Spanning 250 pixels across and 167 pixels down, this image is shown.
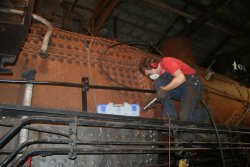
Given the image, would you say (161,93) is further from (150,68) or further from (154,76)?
(150,68)

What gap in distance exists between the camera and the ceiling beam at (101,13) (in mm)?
7195

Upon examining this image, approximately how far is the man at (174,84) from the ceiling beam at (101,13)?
10.4 ft

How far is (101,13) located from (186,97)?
4290mm

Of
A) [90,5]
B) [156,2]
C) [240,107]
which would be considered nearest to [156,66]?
[240,107]

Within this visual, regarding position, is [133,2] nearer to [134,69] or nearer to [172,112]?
[134,69]

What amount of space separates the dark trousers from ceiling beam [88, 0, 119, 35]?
3.38 meters

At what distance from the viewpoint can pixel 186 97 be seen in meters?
4.56

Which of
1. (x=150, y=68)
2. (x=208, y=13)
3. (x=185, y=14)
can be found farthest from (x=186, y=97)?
(x=208, y=13)

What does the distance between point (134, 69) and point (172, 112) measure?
41.0 inches

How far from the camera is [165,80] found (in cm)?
454

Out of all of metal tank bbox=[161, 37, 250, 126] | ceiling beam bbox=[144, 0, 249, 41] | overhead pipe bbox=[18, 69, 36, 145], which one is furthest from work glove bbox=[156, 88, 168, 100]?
ceiling beam bbox=[144, 0, 249, 41]

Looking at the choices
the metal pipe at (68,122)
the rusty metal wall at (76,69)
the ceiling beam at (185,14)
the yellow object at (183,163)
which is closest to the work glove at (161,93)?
→ the rusty metal wall at (76,69)

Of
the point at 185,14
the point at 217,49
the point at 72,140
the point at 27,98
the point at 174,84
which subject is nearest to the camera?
the point at 72,140

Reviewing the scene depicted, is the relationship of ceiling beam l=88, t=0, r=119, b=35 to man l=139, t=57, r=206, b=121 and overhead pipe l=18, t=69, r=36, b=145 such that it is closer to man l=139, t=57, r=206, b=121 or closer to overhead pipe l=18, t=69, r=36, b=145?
man l=139, t=57, r=206, b=121
